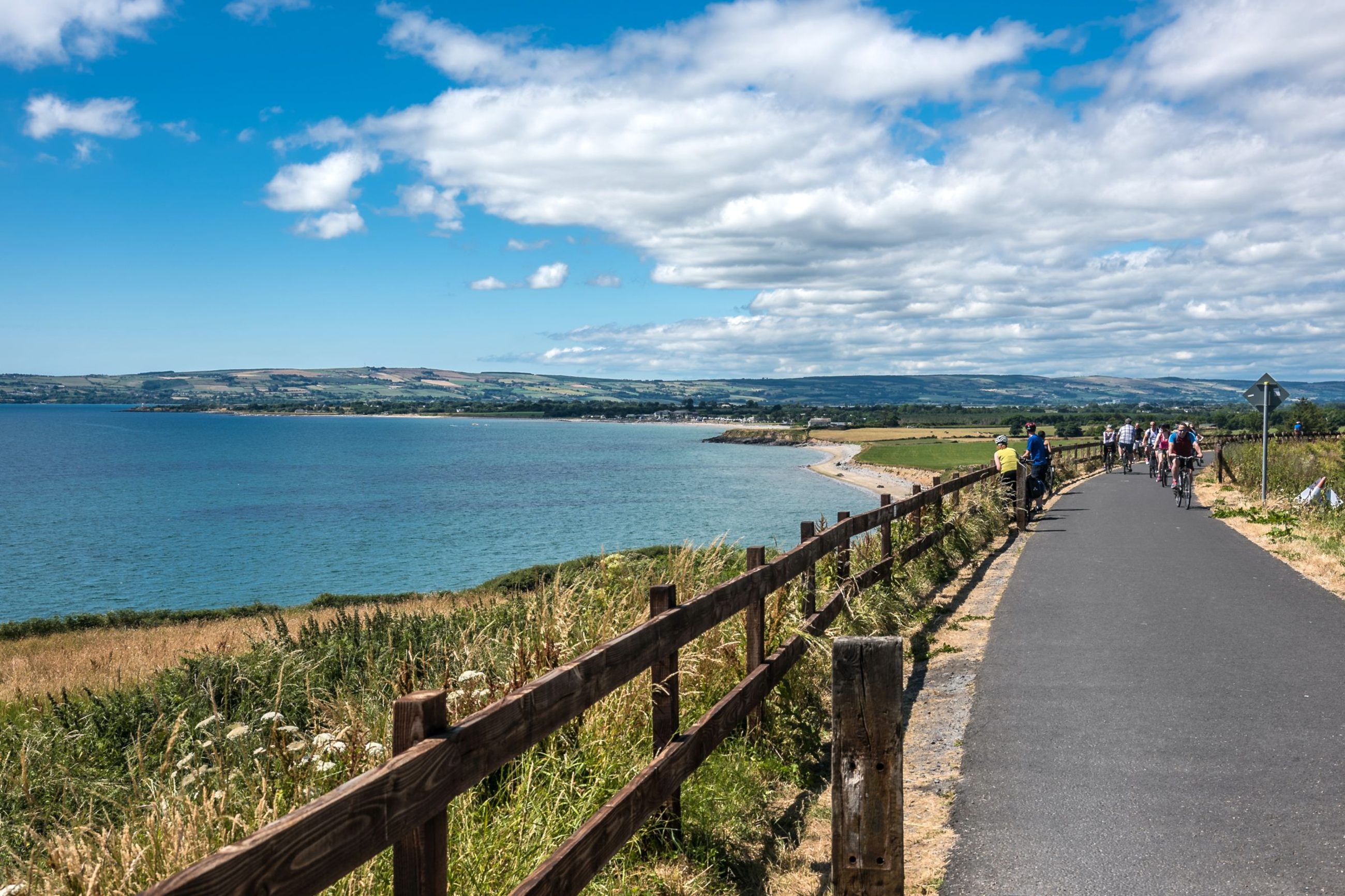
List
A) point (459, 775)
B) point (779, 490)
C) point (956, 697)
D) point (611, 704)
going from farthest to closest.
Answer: point (779, 490) < point (956, 697) < point (611, 704) < point (459, 775)

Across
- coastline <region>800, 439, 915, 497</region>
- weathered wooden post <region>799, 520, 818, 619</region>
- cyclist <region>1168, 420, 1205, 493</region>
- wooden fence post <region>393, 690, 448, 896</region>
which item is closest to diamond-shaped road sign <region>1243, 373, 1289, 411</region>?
cyclist <region>1168, 420, 1205, 493</region>

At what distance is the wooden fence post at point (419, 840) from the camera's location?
2.79 meters

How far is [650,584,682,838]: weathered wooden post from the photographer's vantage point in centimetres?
490

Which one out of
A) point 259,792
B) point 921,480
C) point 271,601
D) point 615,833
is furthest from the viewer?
point 921,480

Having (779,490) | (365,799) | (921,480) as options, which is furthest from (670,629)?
(921,480)

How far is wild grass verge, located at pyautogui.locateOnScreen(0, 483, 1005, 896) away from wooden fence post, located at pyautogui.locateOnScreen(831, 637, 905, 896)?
120cm

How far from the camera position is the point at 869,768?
3480mm

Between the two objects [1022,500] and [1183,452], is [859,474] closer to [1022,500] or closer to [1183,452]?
[1183,452]

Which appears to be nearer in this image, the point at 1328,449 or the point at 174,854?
the point at 174,854

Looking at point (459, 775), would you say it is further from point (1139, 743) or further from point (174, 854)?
point (1139, 743)

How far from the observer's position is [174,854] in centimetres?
350

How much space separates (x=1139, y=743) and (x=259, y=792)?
531 cm

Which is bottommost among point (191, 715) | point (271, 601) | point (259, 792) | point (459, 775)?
point (271, 601)

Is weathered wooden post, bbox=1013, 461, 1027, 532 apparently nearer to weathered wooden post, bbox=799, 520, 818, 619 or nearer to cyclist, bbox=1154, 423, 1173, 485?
weathered wooden post, bbox=799, 520, 818, 619
